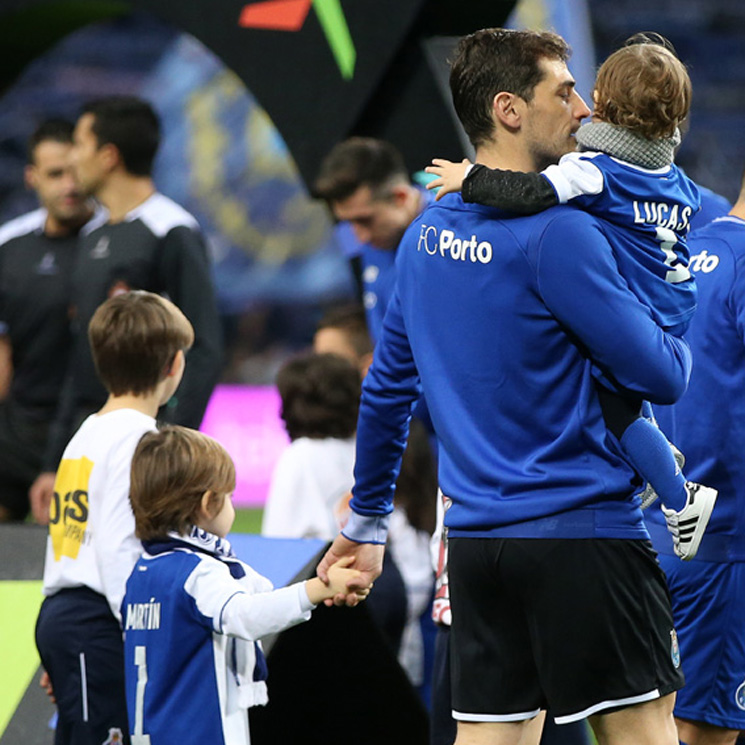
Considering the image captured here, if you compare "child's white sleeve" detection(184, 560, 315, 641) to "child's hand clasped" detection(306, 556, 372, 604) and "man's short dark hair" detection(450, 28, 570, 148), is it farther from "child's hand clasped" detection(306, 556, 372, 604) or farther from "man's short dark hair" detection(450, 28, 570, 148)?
"man's short dark hair" detection(450, 28, 570, 148)

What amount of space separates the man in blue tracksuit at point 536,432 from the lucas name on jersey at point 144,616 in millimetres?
856

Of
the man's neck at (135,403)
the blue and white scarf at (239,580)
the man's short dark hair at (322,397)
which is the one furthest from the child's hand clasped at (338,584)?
the man's short dark hair at (322,397)

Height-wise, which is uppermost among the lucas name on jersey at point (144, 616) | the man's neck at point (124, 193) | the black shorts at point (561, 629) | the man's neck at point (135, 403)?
the black shorts at point (561, 629)

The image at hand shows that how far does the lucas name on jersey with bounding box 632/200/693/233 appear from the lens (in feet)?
9.14

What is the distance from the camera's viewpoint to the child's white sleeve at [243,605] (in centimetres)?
333

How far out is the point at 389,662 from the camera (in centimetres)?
426

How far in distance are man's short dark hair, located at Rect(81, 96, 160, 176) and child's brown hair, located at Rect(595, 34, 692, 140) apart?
3024 mm

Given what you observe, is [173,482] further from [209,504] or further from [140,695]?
[140,695]

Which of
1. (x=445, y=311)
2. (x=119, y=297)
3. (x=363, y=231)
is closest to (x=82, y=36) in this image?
(x=363, y=231)

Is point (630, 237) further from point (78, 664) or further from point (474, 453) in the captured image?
point (78, 664)

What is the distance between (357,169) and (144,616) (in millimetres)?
2339

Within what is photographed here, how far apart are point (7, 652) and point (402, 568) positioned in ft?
5.17

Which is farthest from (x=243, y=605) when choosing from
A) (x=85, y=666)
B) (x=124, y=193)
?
(x=124, y=193)

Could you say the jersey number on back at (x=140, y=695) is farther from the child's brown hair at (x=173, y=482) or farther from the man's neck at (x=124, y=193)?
the man's neck at (x=124, y=193)
